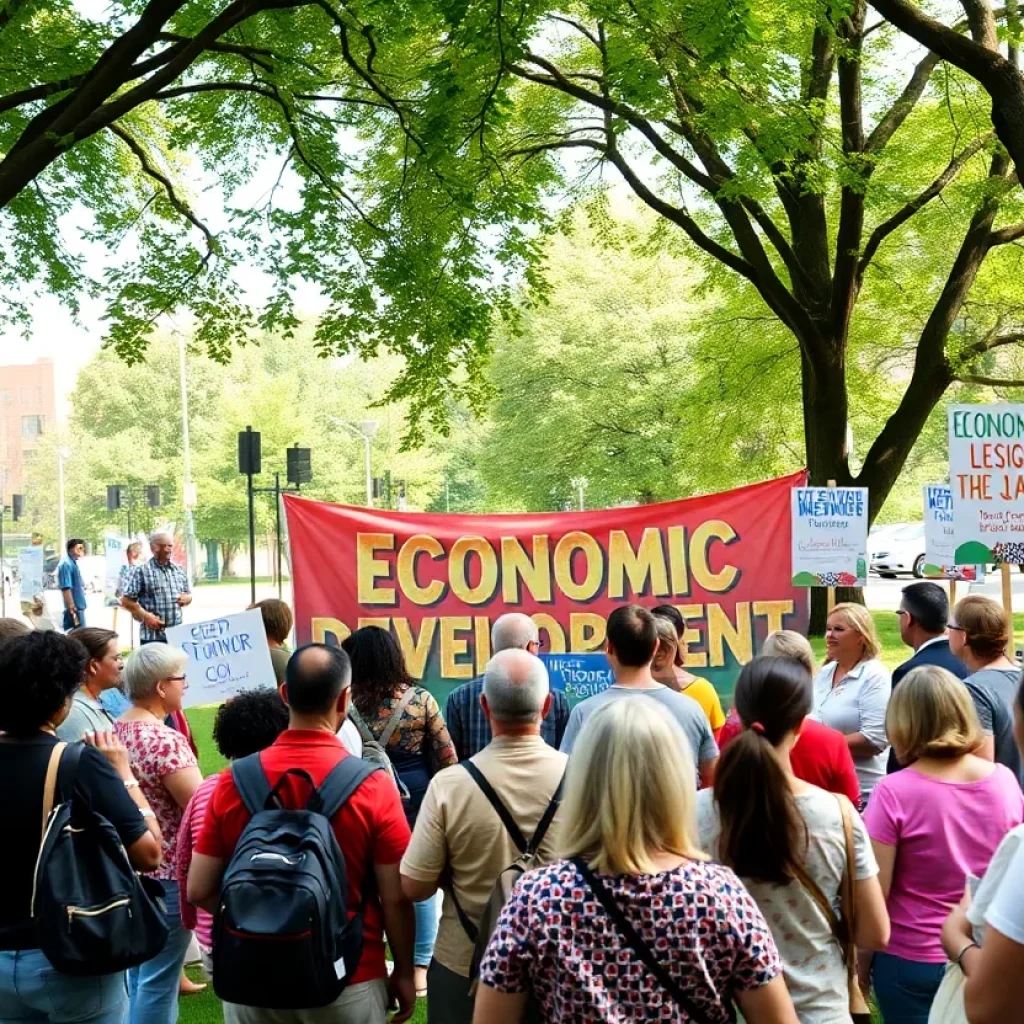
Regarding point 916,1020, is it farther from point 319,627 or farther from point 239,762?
point 319,627

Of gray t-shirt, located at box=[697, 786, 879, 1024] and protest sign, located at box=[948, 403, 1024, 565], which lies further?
protest sign, located at box=[948, 403, 1024, 565]

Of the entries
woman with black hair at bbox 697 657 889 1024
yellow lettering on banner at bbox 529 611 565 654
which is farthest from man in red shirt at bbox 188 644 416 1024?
yellow lettering on banner at bbox 529 611 565 654

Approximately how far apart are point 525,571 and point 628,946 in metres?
7.51

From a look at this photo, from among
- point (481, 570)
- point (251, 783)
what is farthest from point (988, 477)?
point (251, 783)

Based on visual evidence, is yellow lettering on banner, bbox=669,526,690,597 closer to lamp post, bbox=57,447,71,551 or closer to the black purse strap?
the black purse strap

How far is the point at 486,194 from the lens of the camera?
1519 centimetres

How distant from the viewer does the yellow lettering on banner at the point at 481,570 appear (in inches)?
398

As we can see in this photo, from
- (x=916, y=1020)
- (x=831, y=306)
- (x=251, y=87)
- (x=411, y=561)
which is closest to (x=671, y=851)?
(x=916, y=1020)

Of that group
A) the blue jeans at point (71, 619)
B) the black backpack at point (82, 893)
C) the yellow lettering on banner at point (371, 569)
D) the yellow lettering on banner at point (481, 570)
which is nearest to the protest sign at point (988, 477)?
the yellow lettering on banner at point (481, 570)

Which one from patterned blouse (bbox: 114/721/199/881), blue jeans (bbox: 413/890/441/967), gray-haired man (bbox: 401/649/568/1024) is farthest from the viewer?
blue jeans (bbox: 413/890/441/967)

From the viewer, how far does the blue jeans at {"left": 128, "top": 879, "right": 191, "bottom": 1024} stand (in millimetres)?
5160

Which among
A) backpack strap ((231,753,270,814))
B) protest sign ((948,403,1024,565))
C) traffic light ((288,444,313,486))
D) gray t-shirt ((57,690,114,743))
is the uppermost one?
traffic light ((288,444,313,486))

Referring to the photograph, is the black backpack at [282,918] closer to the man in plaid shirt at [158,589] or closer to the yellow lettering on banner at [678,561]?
the yellow lettering on banner at [678,561]

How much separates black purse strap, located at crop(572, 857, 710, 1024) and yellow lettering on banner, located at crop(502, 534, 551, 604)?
7.47 metres
